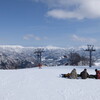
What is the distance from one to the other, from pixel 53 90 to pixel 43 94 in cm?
139

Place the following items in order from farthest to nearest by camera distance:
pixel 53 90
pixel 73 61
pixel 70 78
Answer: pixel 73 61, pixel 70 78, pixel 53 90

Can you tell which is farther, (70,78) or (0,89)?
(70,78)

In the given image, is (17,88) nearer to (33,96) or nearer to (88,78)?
(33,96)

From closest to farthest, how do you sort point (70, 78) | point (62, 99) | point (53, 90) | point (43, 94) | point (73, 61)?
point (62, 99) → point (43, 94) → point (53, 90) → point (70, 78) → point (73, 61)

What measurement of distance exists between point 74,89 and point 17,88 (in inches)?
163

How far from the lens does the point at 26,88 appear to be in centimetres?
1684

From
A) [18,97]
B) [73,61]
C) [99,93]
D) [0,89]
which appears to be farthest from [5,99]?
[73,61]

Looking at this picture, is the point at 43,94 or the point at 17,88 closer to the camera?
the point at 43,94

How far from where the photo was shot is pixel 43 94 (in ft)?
48.8

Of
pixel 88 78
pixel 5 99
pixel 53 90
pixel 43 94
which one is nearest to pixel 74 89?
pixel 53 90

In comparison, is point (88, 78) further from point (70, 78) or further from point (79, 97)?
point (79, 97)

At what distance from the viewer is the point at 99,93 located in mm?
15172

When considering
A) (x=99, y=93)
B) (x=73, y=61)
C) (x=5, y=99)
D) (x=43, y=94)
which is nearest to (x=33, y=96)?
(x=43, y=94)

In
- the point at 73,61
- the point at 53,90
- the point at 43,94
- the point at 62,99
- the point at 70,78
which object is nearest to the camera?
the point at 62,99
